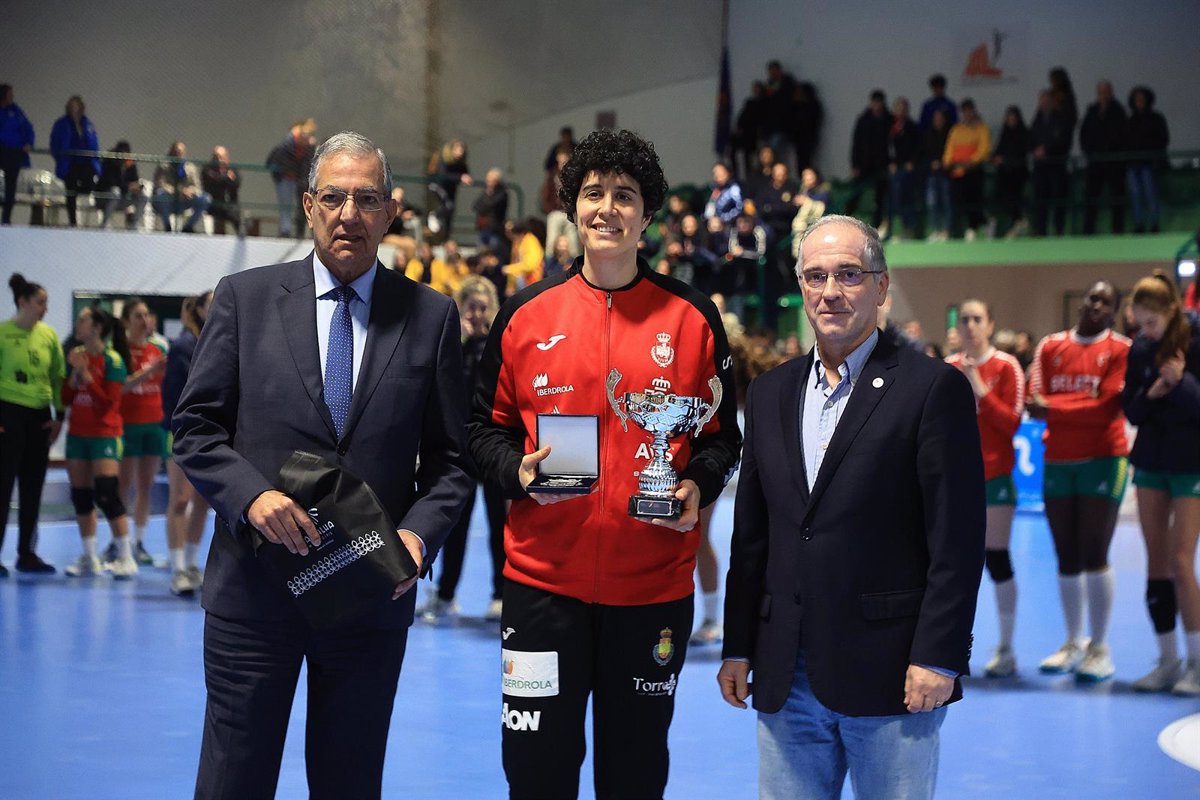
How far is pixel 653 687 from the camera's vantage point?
2.91 meters

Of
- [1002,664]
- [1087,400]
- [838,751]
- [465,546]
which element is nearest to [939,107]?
[1087,400]

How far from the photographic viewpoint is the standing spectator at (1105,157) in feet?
54.2

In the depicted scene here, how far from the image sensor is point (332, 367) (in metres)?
2.80

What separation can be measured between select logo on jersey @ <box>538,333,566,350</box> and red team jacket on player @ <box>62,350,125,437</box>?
262 inches

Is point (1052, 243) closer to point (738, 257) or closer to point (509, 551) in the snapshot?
point (738, 257)

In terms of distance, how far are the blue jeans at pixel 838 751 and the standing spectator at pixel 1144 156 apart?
1513 cm

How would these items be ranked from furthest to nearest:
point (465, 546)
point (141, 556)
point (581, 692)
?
point (141, 556) < point (465, 546) < point (581, 692)

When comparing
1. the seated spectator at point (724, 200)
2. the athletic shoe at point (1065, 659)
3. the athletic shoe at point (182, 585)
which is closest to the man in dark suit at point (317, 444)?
the athletic shoe at point (1065, 659)

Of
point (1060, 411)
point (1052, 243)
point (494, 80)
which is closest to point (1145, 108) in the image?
point (1052, 243)

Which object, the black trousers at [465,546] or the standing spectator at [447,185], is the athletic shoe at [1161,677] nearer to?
the black trousers at [465,546]

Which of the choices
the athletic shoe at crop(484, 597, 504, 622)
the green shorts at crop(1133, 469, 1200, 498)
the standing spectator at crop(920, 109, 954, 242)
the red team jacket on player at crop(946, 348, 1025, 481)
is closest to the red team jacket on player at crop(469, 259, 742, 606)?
the red team jacket on player at crop(946, 348, 1025, 481)

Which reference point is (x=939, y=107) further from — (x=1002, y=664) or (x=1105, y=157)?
(x=1002, y=664)

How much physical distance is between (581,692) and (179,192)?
46.9 feet

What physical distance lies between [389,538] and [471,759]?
2.40m
